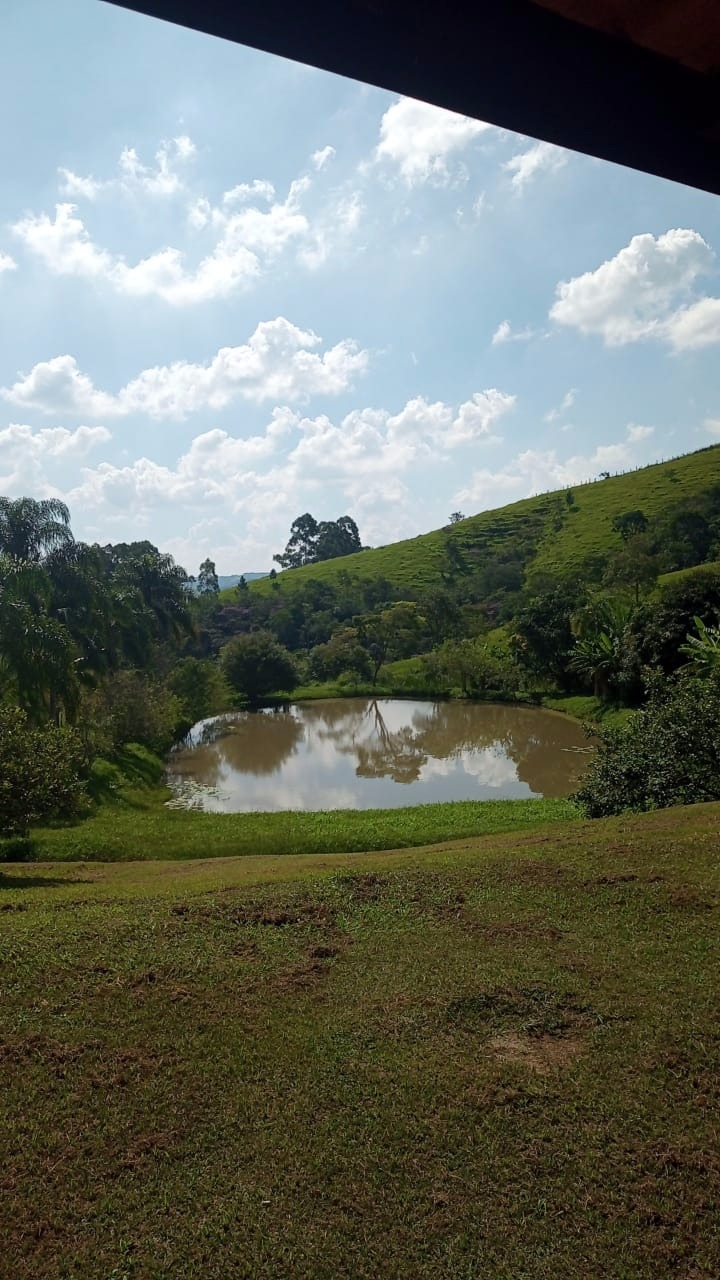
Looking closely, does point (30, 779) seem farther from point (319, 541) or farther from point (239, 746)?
point (319, 541)

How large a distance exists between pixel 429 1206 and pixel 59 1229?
1.69 m

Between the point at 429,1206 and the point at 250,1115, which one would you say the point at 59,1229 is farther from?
the point at 429,1206

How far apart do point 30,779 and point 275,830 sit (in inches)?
250

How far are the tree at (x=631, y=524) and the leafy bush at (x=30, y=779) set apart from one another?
210ft

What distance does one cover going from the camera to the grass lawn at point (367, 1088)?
10.2 ft

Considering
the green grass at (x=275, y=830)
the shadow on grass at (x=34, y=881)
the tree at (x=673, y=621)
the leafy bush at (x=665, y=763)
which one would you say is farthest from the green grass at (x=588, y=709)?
the shadow on grass at (x=34, y=881)

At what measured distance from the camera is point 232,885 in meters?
8.22

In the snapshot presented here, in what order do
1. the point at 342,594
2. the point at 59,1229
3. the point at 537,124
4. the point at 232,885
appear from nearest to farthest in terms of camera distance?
the point at 537,124 → the point at 59,1229 → the point at 232,885 → the point at 342,594

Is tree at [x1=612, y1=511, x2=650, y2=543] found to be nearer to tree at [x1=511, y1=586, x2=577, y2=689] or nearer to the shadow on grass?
tree at [x1=511, y1=586, x2=577, y2=689]

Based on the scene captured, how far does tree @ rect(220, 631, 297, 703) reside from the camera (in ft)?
152

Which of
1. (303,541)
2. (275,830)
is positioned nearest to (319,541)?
(303,541)

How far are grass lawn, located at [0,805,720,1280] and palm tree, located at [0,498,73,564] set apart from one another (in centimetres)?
1894

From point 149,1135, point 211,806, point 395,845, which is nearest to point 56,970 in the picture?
point 149,1135

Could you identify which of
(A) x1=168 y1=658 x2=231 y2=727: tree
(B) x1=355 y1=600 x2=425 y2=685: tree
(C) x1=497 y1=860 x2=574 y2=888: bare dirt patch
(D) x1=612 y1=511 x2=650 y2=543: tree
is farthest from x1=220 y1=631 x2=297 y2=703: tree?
(C) x1=497 y1=860 x2=574 y2=888: bare dirt patch
